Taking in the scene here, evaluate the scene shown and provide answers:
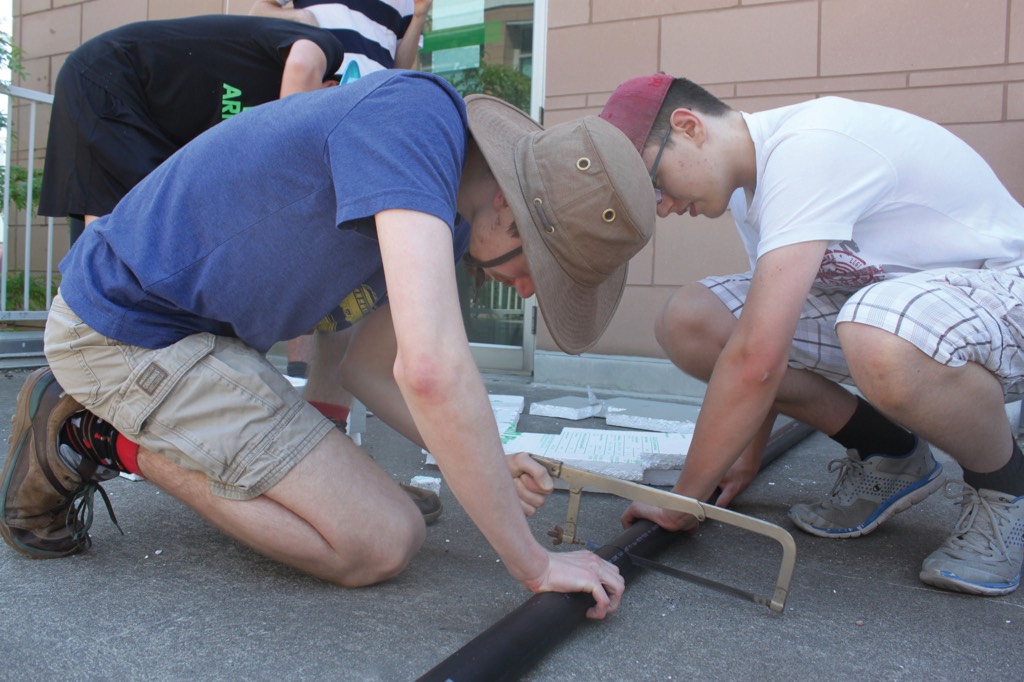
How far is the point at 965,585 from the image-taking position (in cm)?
144

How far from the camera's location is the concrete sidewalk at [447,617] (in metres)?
1.15

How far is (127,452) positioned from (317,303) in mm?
452

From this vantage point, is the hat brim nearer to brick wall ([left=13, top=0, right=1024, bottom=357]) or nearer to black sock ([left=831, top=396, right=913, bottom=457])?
black sock ([left=831, top=396, right=913, bottom=457])

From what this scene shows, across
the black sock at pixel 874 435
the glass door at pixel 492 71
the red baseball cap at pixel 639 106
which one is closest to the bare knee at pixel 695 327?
the black sock at pixel 874 435

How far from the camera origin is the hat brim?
3.76ft

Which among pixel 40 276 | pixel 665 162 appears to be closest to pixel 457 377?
pixel 665 162

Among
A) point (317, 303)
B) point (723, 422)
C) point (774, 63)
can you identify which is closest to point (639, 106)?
point (723, 422)

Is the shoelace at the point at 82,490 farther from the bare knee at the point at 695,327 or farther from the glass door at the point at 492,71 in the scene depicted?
the glass door at the point at 492,71

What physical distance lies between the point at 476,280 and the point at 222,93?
1.10 m

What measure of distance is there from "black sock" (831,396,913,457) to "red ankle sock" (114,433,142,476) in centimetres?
153

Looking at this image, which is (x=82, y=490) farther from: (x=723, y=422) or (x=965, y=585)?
(x=965, y=585)

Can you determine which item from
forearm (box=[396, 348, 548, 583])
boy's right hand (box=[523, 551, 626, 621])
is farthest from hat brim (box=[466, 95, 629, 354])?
boy's right hand (box=[523, 551, 626, 621])

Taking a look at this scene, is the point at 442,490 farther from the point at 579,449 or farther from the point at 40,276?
the point at 40,276

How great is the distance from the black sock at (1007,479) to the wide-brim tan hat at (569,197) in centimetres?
90
